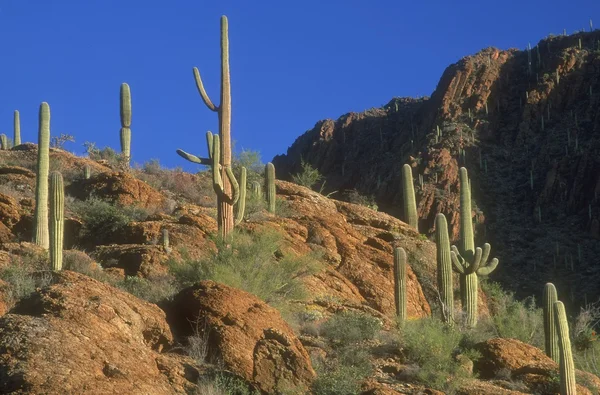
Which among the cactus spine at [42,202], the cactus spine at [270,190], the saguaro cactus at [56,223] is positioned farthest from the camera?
the cactus spine at [270,190]

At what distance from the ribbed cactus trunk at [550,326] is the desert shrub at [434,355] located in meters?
2.18

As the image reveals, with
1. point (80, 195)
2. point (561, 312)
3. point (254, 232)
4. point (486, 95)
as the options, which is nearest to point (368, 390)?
point (561, 312)

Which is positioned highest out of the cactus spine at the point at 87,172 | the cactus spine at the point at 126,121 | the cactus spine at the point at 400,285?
the cactus spine at the point at 126,121

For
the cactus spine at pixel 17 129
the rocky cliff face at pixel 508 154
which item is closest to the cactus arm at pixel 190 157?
the cactus spine at pixel 17 129

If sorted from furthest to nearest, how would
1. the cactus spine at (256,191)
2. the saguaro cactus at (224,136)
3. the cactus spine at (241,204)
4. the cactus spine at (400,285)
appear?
1. the cactus spine at (256,191)
2. the cactus spine at (241,204)
3. the saguaro cactus at (224,136)
4. the cactus spine at (400,285)

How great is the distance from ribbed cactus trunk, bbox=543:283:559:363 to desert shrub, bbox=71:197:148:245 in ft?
30.5

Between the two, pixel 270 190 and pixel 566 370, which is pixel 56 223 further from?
pixel 270 190

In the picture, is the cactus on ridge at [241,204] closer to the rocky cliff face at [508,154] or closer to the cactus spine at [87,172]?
the cactus spine at [87,172]

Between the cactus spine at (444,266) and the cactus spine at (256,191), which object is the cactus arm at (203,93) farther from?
the cactus spine at (444,266)

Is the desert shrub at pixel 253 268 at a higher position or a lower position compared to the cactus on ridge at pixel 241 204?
lower

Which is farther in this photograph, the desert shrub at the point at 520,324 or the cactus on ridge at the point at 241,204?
the cactus on ridge at the point at 241,204

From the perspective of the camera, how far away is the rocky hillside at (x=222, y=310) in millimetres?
10727

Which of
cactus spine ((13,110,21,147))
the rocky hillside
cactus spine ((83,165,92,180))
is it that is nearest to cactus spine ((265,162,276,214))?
the rocky hillside

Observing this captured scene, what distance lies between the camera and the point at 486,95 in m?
47.4
